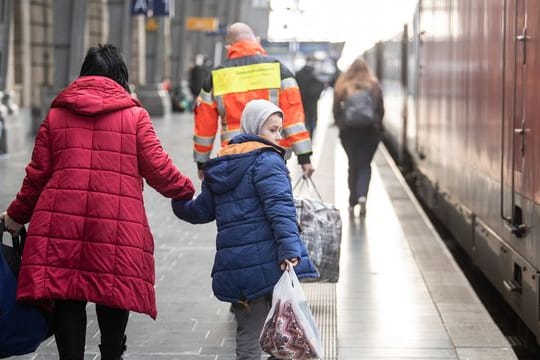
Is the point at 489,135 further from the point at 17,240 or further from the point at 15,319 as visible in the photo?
the point at 15,319

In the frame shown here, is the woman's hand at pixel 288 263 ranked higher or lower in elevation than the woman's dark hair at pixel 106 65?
lower

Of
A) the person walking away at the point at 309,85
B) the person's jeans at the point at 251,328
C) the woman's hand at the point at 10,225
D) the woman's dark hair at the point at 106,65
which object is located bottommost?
the person's jeans at the point at 251,328

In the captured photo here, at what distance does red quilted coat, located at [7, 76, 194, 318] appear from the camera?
17.1 feet

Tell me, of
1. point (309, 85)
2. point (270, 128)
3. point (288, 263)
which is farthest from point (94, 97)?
point (309, 85)

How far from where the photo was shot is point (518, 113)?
7.30 metres

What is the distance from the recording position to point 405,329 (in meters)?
7.41

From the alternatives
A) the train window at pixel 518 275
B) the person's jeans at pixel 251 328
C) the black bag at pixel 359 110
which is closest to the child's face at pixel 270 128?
the person's jeans at pixel 251 328

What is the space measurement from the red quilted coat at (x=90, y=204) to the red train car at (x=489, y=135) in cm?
242

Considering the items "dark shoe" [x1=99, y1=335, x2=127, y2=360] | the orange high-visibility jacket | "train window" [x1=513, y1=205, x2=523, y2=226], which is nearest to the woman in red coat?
"dark shoe" [x1=99, y1=335, x2=127, y2=360]

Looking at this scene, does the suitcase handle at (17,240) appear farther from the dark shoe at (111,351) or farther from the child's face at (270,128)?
the child's face at (270,128)

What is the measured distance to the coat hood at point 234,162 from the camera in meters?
5.37

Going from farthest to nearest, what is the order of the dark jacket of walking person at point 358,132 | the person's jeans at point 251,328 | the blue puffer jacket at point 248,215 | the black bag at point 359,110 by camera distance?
the dark jacket of walking person at point 358,132 < the black bag at point 359,110 < the person's jeans at point 251,328 < the blue puffer jacket at point 248,215

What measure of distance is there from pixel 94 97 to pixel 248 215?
832 mm

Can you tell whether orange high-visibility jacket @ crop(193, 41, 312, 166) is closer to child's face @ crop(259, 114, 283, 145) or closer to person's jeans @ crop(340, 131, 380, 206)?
child's face @ crop(259, 114, 283, 145)
